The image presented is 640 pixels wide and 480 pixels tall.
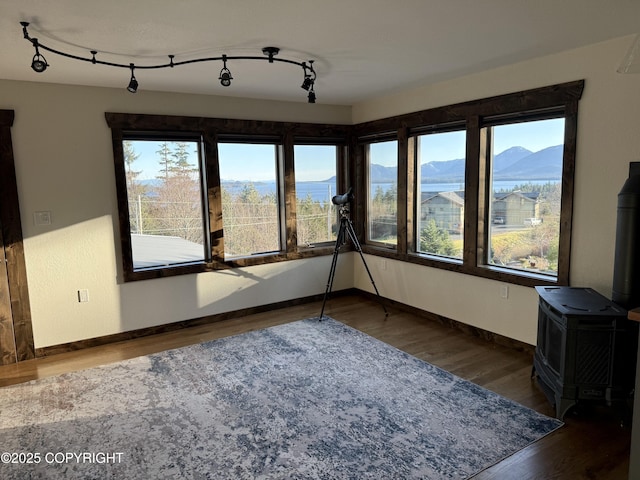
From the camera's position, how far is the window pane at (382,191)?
4883 mm

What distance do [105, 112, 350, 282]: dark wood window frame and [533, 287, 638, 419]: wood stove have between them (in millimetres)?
2993

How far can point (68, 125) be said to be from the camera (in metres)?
3.69

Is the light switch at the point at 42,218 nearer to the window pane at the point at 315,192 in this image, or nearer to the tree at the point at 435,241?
the window pane at the point at 315,192

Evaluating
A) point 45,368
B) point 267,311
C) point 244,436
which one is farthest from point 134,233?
point 244,436

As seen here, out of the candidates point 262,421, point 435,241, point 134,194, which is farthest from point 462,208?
point 134,194

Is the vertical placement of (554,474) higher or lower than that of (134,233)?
lower

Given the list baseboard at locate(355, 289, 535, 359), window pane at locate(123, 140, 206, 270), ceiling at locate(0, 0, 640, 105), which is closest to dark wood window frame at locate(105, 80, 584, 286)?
window pane at locate(123, 140, 206, 270)

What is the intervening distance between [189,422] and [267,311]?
2.28 m

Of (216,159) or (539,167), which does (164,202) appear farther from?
(539,167)

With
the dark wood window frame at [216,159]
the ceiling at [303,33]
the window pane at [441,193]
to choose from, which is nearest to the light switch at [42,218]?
the dark wood window frame at [216,159]

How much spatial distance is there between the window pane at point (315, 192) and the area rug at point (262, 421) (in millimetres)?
1928

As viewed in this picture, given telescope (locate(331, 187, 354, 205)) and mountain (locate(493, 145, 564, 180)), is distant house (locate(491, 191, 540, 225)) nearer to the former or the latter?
mountain (locate(493, 145, 564, 180))

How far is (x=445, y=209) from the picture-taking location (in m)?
4.30

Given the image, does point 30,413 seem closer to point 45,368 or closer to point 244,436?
point 45,368
